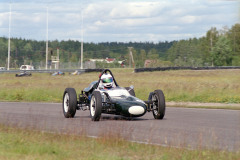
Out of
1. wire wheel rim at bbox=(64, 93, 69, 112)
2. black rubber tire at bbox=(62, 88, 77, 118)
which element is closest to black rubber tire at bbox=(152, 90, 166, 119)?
black rubber tire at bbox=(62, 88, 77, 118)

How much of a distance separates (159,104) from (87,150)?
643 centimetres

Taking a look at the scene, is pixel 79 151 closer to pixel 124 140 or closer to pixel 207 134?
pixel 124 140

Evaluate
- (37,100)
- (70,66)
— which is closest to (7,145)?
(37,100)

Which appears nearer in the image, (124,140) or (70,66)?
(124,140)

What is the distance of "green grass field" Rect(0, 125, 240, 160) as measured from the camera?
8.19m

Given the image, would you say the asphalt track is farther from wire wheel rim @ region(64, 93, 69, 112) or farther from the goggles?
the goggles

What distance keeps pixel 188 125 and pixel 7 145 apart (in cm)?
628

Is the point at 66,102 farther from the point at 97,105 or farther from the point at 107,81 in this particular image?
the point at 97,105

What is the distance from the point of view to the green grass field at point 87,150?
8188 millimetres

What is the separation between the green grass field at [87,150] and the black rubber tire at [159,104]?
487cm

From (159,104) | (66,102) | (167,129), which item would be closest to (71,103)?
(66,102)

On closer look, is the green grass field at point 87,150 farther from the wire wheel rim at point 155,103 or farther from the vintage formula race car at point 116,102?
the wire wheel rim at point 155,103

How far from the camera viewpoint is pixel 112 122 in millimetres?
15000

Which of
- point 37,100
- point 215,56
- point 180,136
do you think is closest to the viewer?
point 180,136
